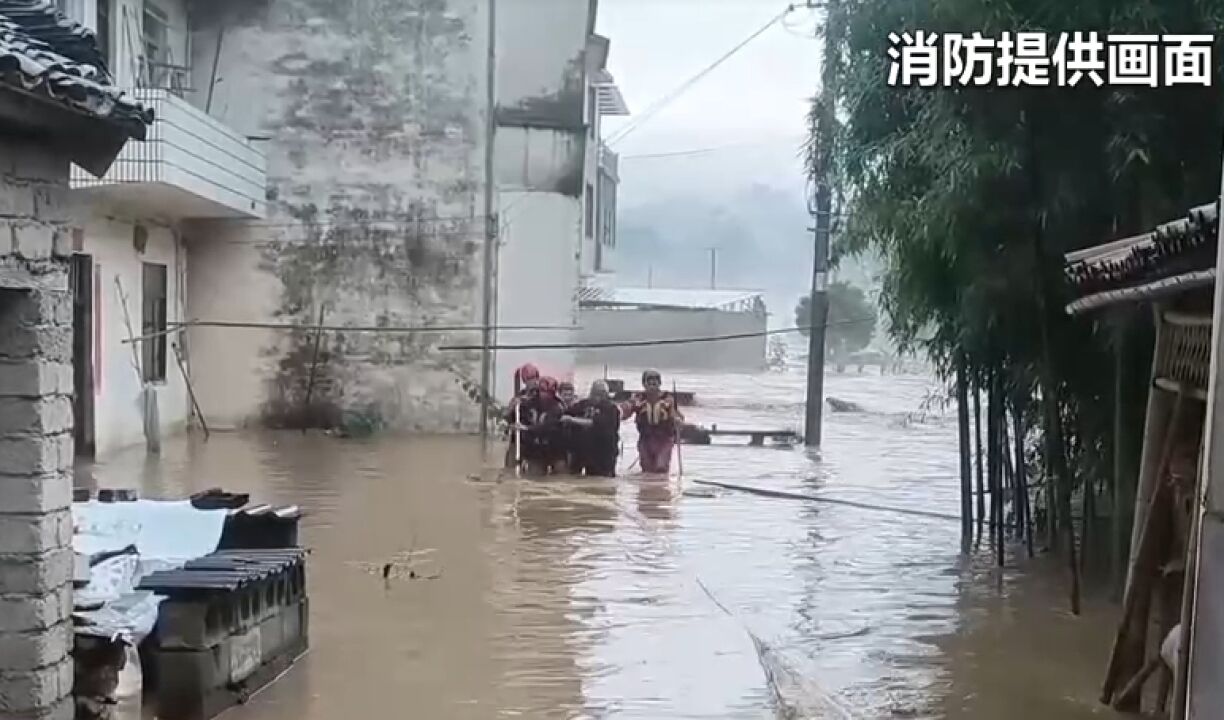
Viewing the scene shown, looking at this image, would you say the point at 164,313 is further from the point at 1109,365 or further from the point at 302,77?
the point at 1109,365

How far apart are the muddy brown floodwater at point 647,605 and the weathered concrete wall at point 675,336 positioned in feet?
51.4

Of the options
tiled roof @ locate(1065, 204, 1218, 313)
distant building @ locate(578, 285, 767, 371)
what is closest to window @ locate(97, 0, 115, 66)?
tiled roof @ locate(1065, 204, 1218, 313)

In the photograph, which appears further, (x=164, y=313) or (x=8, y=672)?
(x=164, y=313)

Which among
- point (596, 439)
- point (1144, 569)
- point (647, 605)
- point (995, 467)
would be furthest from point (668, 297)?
point (1144, 569)

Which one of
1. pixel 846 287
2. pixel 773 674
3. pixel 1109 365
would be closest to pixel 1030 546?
pixel 1109 365

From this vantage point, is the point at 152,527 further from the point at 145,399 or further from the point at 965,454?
the point at 145,399

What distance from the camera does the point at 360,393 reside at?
20.8 m

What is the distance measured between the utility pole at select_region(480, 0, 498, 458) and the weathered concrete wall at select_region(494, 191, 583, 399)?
15 cm

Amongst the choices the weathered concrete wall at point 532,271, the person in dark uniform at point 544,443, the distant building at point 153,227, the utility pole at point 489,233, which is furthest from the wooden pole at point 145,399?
the person in dark uniform at point 544,443

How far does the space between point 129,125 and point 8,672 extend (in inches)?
80.4

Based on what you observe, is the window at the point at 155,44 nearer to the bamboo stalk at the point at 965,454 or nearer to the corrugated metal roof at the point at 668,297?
the corrugated metal roof at the point at 668,297

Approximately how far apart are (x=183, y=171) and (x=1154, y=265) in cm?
1297

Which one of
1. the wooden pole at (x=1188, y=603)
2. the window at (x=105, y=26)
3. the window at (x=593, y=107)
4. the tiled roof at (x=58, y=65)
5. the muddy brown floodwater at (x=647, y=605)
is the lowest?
the muddy brown floodwater at (x=647, y=605)

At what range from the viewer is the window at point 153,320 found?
18.9 meters
